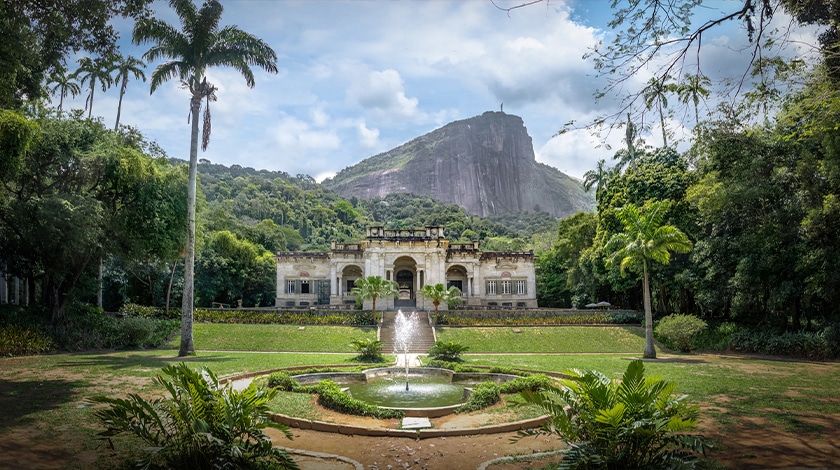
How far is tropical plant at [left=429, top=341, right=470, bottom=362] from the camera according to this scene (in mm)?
18859

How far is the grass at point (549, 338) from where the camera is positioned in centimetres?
2539

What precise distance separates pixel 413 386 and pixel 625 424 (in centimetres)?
840

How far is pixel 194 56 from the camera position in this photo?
19188 millimetres

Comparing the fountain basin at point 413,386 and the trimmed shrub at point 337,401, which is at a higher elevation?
the trimmed shrub at point 337,401

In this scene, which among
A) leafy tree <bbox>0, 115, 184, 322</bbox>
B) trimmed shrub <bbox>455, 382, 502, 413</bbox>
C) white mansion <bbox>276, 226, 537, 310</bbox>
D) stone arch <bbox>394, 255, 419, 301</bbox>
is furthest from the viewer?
stone arch <bbox>394, 255, 419, 301</bbox>

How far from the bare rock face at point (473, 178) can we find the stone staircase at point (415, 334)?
13824 cm

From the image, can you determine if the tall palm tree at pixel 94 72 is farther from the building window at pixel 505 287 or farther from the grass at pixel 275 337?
the building window at pixel 505 287

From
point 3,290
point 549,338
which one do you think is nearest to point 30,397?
point 3,290

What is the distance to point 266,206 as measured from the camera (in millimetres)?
83750

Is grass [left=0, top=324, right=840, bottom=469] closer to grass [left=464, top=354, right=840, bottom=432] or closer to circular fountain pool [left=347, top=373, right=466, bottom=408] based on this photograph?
grass [left=464, top=354, right=840, bottom=432]

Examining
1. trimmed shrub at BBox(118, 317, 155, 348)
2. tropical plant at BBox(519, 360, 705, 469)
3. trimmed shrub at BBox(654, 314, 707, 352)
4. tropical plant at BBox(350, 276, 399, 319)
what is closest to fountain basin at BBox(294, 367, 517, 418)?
tropical plant at BBox(519, 360, 705, 469)

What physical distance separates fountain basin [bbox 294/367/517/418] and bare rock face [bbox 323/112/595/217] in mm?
156127

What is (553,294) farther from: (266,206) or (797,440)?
(266,206)

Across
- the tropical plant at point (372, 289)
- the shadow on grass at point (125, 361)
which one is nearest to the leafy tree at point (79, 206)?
the shadow on grass at point (125, 361)
